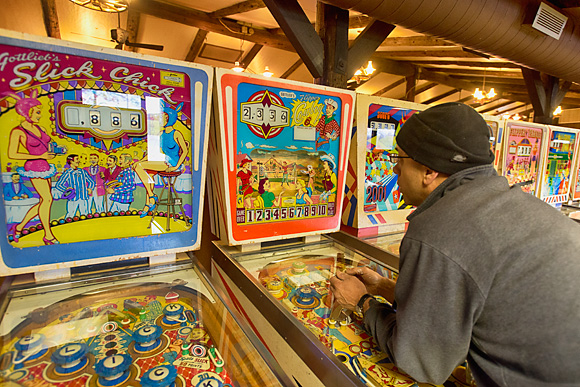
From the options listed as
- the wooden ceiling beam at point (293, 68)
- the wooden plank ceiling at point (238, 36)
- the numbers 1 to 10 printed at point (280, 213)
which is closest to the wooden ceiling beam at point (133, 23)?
the wooden plank ceiling at point (238, 36)

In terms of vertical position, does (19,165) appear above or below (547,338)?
above

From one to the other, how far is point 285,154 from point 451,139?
96 cm

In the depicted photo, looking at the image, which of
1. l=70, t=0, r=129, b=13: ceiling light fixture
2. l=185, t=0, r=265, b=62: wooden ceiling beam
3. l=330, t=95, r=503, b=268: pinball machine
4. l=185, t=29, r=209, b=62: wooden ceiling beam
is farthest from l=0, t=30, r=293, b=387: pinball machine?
l=185, t=29, r=209, b=62: wooden ceiling beam

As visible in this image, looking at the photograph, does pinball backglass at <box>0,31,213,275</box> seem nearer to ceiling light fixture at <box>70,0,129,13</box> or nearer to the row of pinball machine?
the row of pinball machine

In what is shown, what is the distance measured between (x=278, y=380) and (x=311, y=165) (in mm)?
1235

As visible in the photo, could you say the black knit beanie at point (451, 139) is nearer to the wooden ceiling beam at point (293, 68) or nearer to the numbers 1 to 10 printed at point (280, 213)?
the numbers 1 to 10 printed at point (280, 213)

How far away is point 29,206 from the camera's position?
1.18m

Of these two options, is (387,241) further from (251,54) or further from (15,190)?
(251,54)

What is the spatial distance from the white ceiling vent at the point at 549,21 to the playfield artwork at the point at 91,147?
7.88 ft

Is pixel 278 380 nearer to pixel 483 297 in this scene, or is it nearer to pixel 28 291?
pixel 483 297

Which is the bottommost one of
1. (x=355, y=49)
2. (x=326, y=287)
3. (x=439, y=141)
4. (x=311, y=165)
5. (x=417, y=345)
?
(x=326, y=287)

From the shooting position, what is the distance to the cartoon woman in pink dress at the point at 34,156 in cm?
113

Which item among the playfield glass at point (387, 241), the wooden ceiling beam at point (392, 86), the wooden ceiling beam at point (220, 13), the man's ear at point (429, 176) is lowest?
the playfield glass at point (387, 241)

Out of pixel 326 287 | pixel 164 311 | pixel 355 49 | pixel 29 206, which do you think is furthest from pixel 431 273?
pixel 355 49
